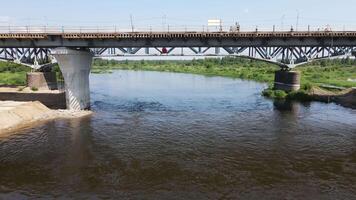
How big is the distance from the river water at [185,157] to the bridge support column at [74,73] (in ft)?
18.8

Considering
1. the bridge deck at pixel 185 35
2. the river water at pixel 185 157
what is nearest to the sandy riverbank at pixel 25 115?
the river water at pixel 185 157

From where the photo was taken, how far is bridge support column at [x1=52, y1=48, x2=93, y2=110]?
47.9 m

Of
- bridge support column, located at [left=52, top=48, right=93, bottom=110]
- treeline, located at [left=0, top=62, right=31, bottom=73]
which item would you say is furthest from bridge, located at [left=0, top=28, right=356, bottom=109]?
treeline, located at [left=0, top=62, right=31, bottom=73]

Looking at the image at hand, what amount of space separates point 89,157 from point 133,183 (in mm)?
7210

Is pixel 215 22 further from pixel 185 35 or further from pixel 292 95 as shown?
pixel 292 95

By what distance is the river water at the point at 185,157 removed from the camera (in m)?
22.8

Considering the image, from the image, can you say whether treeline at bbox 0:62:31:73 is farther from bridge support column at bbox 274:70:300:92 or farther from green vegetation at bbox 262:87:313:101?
bridge support column at bbox 274:70:300:92

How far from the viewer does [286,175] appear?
25.3m

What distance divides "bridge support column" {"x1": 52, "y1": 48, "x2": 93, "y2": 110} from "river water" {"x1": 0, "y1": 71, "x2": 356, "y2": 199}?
572 centimetres

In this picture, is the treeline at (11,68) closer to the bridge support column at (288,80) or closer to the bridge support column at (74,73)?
the bridge support column at (74,73)

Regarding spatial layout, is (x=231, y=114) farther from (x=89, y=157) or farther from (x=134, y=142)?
(x=89, y=157)

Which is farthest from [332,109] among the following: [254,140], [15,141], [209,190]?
[15,141]

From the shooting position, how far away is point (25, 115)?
44.5 meters

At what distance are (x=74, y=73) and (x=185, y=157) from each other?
2625cm
